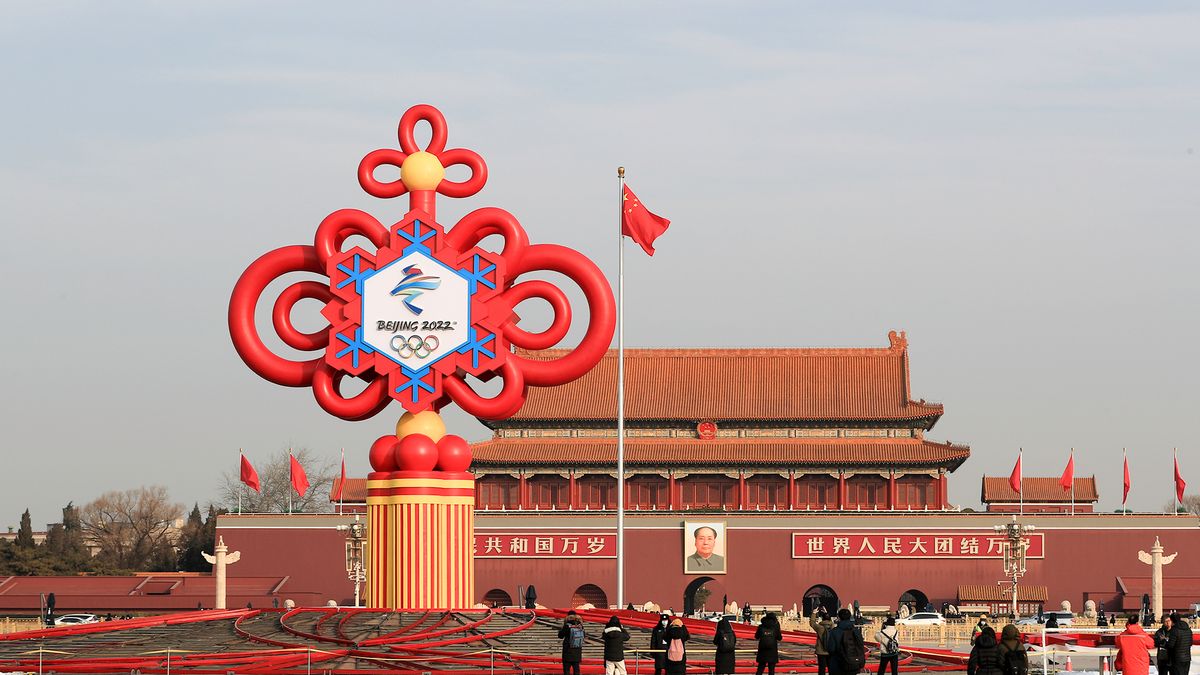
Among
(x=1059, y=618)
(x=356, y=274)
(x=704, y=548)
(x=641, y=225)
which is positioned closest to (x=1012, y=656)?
(x=356, y=274)

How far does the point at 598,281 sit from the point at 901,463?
3622 cm

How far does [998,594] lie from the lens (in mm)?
62000

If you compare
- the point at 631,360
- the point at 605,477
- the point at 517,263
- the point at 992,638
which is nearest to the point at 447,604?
the point at 517,263

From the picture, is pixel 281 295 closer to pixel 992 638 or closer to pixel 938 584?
pixel 992 638

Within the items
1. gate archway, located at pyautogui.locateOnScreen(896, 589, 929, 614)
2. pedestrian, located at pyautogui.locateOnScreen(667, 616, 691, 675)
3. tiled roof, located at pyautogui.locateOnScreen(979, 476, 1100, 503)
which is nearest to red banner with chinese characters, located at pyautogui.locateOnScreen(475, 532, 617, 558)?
gate archway, located at pyautogui.locateOnScreen(896, 589, 929, 614)

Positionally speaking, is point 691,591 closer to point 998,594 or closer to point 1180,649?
point 998,594

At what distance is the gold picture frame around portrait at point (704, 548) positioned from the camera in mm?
63906

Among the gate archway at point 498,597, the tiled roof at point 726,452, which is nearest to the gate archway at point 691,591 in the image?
the tiled roof at point 726,452

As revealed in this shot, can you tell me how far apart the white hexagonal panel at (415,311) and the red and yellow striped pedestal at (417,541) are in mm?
2081

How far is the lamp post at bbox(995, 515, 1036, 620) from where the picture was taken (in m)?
59.6

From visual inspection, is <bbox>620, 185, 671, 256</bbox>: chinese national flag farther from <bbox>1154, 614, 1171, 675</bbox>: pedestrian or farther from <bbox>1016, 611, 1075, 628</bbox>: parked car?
<bbox>1016, 611, 1075, 628</bbox>: parked car

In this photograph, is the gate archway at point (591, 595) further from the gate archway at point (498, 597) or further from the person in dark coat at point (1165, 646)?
the person in dark coat at point (1165, 646)

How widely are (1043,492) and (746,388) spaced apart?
58.1 ft

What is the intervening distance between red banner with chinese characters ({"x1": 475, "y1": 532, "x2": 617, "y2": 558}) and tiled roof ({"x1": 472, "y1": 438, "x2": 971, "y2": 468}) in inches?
156
